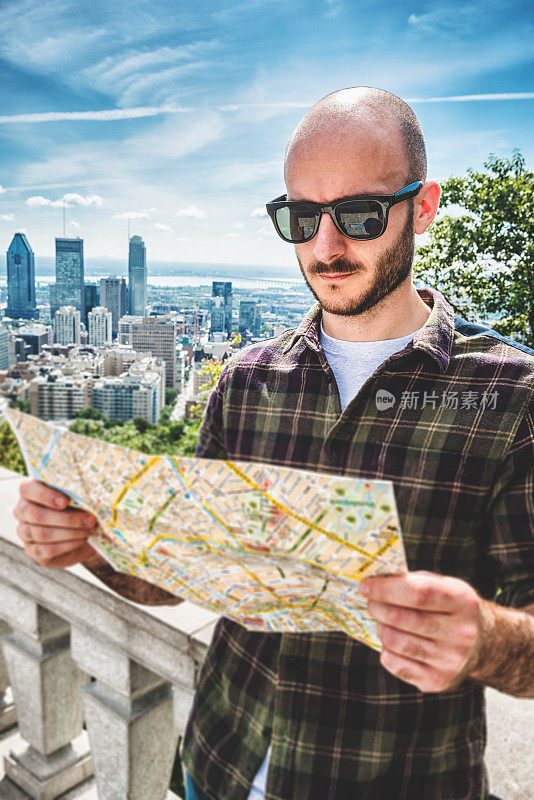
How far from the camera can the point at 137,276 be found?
191ft

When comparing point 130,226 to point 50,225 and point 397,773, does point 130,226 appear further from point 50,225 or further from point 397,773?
point 397,773

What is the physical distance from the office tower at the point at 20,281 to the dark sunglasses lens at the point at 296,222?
51589mm

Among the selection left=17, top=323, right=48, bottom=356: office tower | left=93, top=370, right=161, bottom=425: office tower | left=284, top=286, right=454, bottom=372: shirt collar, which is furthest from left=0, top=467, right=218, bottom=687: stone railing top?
left=17, top=323, right=48, bottom=356: office tower

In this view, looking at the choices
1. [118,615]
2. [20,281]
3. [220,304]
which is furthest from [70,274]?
[118,615]

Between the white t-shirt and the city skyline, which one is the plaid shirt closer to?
the white t-shirt

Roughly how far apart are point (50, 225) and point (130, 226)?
20.0 meters

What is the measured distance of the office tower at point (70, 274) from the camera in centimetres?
5497

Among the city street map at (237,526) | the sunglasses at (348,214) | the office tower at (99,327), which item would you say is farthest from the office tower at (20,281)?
the city street map at (237,526)

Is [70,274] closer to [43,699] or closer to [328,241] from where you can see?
[43,699]

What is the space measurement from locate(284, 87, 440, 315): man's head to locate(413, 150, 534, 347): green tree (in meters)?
8.80

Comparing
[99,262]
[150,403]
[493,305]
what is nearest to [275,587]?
[493,305]

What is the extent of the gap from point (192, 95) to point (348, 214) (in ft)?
287

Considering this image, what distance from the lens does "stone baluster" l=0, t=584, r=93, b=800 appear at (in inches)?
75.2

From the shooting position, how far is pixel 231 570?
2.75ft
